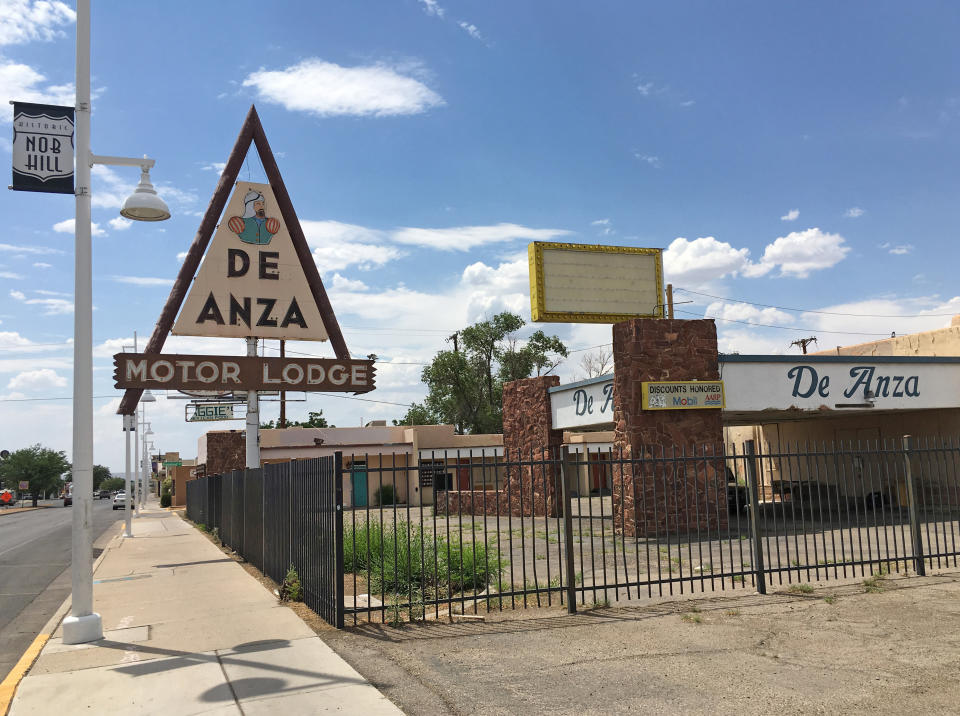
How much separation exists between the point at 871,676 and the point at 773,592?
408 centimetres

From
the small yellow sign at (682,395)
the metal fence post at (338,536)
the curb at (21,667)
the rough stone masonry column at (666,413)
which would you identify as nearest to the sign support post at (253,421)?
the rough stone masonry column at (666,413)

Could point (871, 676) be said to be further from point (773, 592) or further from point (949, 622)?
point (773, 592)

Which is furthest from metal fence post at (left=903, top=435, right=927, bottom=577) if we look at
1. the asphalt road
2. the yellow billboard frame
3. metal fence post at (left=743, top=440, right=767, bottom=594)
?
the asphalt road

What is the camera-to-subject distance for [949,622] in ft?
28.3

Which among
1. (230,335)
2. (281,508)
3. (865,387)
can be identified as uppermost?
(230,335)

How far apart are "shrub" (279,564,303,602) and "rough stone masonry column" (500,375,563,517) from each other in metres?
13.6

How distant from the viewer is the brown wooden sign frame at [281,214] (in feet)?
67.5

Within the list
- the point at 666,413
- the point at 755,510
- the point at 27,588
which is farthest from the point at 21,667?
the point at 666,413

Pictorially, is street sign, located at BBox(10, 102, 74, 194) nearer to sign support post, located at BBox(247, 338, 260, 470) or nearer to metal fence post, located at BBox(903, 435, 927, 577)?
sign support post, located at BBox(247, 338, 260, 470)

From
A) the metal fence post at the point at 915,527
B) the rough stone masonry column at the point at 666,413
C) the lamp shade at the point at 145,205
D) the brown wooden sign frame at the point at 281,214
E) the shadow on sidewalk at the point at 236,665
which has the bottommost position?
the shadow on sidewalk at the point at 236,665

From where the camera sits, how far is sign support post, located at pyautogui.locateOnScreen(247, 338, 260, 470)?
70.1ft

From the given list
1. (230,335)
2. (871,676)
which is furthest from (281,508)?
(230,335)

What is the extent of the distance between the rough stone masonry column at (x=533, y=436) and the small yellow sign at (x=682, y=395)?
6077 mm

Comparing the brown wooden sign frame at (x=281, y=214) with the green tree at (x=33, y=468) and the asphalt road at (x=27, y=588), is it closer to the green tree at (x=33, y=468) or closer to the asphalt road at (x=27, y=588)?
the asphalt road at (x=27, y=588)
